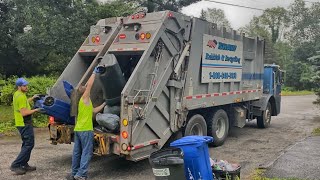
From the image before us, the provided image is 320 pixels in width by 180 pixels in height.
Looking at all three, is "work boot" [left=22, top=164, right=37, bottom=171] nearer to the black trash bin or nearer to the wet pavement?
the black trash bin

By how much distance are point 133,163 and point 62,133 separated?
1.50 m

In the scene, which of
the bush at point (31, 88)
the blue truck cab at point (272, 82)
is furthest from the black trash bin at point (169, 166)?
the blue truck cab at point (272, 82)

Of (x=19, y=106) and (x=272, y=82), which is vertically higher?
(x=272, y=82)

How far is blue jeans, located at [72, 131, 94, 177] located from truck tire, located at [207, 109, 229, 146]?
3520 millimetres

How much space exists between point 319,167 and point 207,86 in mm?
2834

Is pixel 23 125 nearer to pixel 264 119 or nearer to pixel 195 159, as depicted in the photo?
pixel 195 159

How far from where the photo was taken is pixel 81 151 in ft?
20.6

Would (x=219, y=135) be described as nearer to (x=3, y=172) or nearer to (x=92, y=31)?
(x=92, y=31)

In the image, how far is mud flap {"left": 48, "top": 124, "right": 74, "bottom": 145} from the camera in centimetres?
702

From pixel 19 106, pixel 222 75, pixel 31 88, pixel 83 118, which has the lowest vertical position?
pixel 83 118

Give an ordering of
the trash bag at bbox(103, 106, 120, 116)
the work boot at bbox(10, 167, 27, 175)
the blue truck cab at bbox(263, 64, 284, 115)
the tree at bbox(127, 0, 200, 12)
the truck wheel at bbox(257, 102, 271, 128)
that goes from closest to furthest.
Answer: the work boot at bbox(10, 167, 27, 175) → the trash bag at bbox(103, 106, 120, 116) → the truck wheel at bbox(257, 102, 271, 128) → the blue truck cab at bbox(263, 64, 284, 115) → the tree at bbox(127, 0, 200, 12)

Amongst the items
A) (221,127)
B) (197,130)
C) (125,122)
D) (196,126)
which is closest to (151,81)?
(125,122)

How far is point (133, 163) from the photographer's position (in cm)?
742

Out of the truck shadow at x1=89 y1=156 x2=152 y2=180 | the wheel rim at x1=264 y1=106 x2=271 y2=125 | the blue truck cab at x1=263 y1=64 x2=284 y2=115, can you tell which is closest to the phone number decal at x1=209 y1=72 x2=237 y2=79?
the truck shadow at x1=89 y1=156 x2=152 y2=180
